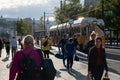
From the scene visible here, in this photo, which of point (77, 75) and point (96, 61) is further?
point (77, 75)

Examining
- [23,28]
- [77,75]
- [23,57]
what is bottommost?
[77,75]

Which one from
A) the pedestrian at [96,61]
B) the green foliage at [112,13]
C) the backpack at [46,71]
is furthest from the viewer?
the green foliage at [112,13]

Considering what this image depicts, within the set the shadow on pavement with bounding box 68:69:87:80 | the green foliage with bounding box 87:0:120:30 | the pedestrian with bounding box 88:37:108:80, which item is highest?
the green foliage with bounding box 87:0:120:30

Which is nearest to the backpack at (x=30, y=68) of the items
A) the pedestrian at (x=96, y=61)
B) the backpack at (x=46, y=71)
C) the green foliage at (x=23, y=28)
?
the backpack at (x=46, y=71)

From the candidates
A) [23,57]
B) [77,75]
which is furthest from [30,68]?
[77,75]

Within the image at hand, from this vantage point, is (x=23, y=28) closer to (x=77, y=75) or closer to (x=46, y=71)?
(x=77, y=75)

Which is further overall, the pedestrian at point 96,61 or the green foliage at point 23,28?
the green foliage at point 23,28

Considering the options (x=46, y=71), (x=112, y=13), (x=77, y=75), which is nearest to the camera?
(x=46, y=71)

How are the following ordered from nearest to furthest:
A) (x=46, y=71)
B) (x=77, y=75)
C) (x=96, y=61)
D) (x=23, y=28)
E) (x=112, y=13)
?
(x=46, y=71) → (x=96, y=61) → (x=77, y=75) → (x=112, y=13) → (x=23, y=28)

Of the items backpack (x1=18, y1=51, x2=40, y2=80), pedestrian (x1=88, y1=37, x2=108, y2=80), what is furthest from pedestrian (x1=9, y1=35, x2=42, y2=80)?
pedestrian (x1=88, y1=37, x2=108, y2=80)

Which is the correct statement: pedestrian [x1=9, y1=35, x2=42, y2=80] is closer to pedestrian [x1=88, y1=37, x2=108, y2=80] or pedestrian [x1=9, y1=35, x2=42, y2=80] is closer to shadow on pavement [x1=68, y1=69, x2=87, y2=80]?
pedestrian [x1=88, y1=37, x2=108, y2=80]

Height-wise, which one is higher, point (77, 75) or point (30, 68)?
point (30, 68)

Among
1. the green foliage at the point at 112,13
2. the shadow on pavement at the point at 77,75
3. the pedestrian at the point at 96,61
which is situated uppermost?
the green foliage at the point at 112,13

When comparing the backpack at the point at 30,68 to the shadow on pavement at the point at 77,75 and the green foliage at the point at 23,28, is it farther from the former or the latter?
the green foliage at the point at 23,28
